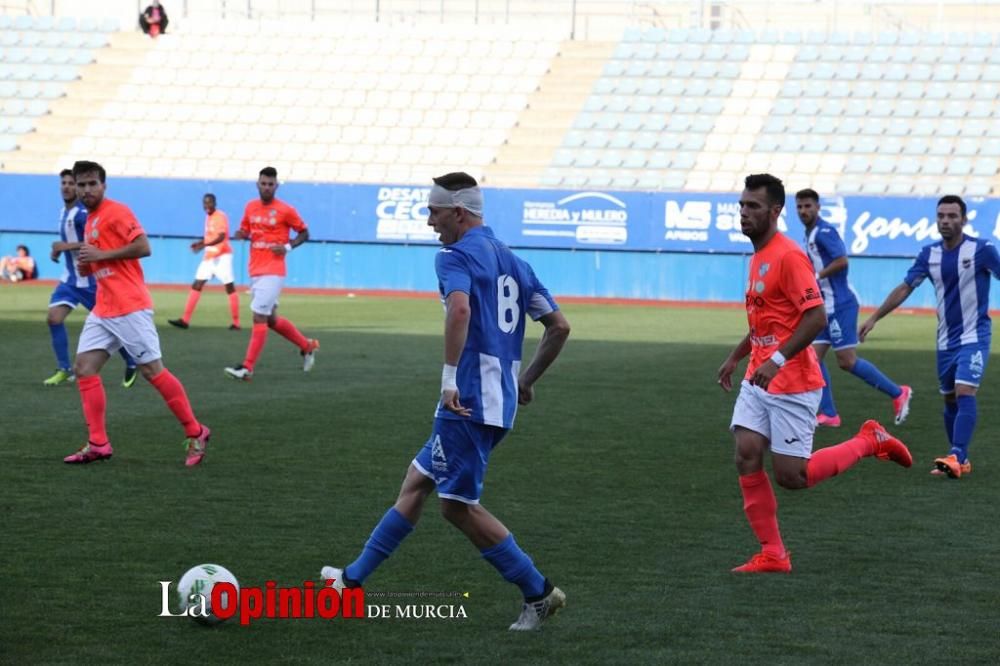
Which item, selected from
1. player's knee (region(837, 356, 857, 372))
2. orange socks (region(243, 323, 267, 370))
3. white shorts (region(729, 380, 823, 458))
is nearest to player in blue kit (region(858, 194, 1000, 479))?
player's knee (region(837, 356, 857, 372))

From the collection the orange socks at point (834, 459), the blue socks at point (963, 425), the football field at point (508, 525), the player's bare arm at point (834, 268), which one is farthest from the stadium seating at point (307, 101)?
the orange socks at point (834, 459)

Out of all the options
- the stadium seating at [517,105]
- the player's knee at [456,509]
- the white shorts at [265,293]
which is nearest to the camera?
the player's knee at [456,509]

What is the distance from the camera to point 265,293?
57.5 ft

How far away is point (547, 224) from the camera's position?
124 ft

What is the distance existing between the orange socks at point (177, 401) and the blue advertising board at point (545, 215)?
2607 cm

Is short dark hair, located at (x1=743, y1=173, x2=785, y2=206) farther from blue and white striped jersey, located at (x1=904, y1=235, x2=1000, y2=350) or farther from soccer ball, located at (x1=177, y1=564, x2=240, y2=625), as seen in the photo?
blue and white striped jersey, located at (x1=904, y1=235, x2=1000, y2=350)

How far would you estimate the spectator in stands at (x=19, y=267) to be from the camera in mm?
39500

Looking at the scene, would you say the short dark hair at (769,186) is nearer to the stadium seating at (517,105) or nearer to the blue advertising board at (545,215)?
the blue advertising board at (545,215)

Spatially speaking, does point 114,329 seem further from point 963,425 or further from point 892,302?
point 963,425

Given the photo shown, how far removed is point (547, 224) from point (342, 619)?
31514 millimetres

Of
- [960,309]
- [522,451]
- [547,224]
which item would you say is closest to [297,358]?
[522,451]

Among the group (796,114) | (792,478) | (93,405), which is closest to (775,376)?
(792,478)

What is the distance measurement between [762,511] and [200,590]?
2821 millimetres

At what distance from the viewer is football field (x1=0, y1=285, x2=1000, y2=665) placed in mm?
6277
